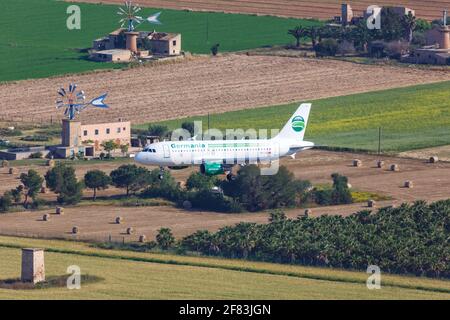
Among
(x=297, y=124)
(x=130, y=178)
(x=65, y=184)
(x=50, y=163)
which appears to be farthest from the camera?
(x=50, y=163)

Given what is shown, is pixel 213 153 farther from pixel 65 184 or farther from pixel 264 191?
pixel 65 184

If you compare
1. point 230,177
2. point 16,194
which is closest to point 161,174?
point 230,177

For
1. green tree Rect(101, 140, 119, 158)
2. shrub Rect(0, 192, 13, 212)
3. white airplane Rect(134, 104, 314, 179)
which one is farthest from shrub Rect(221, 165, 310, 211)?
green tree Rect(101, 140, 119, 158)

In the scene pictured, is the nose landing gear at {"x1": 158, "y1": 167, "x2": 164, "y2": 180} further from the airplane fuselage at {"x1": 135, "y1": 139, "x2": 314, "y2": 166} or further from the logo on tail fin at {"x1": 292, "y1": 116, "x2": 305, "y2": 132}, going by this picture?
the logo on tail fin at {"x1": 292, "y1": 116, "x2": 305, "y2": 132}

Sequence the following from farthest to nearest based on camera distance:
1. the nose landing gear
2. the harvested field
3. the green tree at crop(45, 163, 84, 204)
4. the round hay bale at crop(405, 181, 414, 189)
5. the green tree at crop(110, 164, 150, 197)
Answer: the round hay bale at crop(405, 181, 414, 189)
the nose landing gear
the green tree at crop(110, 164, 150, 197)
the green tree at crop(45, 163, 84, 204)
the harvested field

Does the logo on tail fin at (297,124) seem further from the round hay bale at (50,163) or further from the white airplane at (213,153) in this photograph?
the round hay bale at (50,163)

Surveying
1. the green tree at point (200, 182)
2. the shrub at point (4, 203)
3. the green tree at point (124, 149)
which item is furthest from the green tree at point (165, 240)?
the green tree at point (124, 149)
